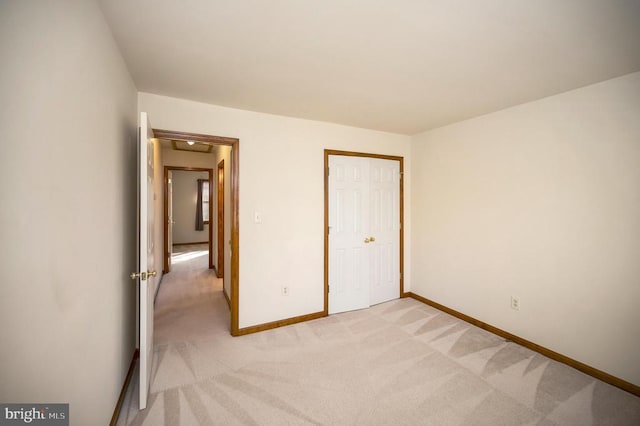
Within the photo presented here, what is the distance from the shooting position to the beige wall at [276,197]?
289cm

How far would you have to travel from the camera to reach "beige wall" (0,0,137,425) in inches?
32.2

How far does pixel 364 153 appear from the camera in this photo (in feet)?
12.2

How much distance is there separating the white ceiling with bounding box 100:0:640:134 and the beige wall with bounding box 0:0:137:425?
42cm

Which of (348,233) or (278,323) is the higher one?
(348,233)

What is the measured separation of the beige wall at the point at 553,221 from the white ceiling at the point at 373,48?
33cm

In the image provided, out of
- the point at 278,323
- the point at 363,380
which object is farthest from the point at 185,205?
the point at 363,380

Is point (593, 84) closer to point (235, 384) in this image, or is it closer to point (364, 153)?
point (364, 153)

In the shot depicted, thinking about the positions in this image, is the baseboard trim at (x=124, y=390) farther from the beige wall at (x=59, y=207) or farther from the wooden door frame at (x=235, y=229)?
the wooden door frame at (x=235, y=229)

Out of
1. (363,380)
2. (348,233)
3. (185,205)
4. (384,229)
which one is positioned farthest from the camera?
(185,205)

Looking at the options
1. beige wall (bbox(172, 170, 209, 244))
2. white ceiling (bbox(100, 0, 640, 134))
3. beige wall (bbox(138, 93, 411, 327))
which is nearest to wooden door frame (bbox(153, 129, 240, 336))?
beige wall (bbox(138, 93, 411, 327))

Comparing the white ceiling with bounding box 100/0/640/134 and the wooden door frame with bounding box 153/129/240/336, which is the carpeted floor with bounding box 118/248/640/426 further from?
the white ceiling with bounding box 100/0/640/134

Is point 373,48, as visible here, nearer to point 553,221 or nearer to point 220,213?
point 553,221

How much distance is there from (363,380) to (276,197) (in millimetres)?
2037

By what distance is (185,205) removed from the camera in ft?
30.3
